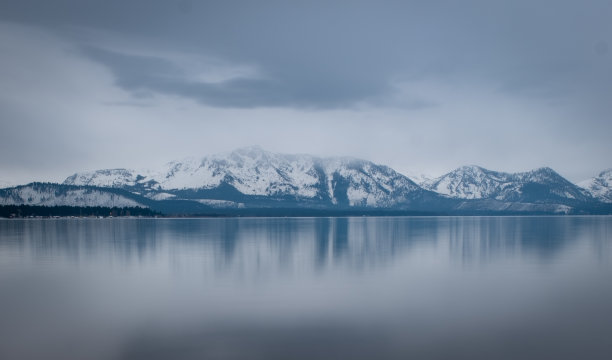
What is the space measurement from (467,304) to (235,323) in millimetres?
13381

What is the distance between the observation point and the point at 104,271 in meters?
46.0

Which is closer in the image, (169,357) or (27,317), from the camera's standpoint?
(169,357)

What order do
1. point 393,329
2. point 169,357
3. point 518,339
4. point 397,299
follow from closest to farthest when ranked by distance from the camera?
point 169,357, point 518,339, point 393,329, point 397,299

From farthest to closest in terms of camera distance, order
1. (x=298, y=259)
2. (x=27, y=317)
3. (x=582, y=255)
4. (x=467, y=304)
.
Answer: (x=582, y=255), (x=298, y=259), (x=467, y=304), (x=27, y=317)

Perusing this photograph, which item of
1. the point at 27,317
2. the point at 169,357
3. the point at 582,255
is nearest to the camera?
the point at 169,357

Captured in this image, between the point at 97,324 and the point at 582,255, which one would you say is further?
the point at 582,255

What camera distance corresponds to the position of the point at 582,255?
59.5 meters

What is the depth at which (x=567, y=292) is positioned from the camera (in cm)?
3372

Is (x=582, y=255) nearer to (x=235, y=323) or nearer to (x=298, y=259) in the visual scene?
(x=298, y=259)

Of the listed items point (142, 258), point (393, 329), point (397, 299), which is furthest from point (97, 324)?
point (142, 258)

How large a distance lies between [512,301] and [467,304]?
121 inches

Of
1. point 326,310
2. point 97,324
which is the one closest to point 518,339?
point 326,310

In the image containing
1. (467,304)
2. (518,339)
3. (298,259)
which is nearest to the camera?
(518,339)

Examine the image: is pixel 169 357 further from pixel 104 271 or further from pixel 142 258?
pixel 142 258
